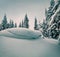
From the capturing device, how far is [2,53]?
551cm

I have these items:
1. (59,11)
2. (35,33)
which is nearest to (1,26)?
(59,11)


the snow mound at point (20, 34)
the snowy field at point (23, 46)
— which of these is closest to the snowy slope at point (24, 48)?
the snowy field at point (23, 46)

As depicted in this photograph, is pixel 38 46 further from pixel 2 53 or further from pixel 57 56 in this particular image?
pixel 2 53

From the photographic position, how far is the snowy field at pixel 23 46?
5676 mm

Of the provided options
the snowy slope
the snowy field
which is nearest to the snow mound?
the snowy field

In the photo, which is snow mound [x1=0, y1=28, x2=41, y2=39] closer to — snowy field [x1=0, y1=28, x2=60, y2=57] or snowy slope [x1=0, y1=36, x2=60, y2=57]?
snowy field [x1=0, y1=28, x2=60, y2=57]

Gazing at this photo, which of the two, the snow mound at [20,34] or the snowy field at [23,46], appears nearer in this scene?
the snowy field at [23,46]

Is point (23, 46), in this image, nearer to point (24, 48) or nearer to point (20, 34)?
point (24, 48)

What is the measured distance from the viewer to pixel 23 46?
20.0 ft

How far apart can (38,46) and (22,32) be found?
45.4 inches

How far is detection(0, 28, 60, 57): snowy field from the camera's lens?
568cm

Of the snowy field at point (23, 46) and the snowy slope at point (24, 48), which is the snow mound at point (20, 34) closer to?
the snowy field at point (23, 46)

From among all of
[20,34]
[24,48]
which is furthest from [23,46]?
[20,34]

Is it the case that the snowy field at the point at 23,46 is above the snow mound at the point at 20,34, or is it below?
below
